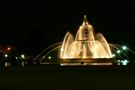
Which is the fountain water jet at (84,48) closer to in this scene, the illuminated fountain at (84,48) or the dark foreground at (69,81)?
the illuminated fountain at (84,48)

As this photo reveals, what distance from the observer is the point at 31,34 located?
12475 cm

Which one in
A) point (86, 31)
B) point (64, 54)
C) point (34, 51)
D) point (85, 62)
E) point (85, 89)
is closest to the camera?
point (85, 89)

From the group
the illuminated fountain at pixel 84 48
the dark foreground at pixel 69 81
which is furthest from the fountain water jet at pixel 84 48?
the dark foreground at pixel 69 81

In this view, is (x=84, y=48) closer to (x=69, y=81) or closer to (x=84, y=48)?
(x=84, y=48)

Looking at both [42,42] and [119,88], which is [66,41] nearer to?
[119,88]

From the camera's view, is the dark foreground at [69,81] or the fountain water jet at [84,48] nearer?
the dark foreground at [69,81]

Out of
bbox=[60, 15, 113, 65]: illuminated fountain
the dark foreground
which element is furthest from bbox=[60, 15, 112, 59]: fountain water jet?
the dark foreground

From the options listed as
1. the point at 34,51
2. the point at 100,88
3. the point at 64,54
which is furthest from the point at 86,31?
the point at 34,51

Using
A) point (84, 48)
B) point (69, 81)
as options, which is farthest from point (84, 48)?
point (69, 81)

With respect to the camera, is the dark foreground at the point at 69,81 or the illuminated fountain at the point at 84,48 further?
the illuminated fountain at the point at 84,48

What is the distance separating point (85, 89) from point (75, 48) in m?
40.6

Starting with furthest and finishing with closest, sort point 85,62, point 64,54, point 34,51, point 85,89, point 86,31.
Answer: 1. point 34,51
2. point 86,31
3. point 64,54
4. point 85,62
5. point 85,89

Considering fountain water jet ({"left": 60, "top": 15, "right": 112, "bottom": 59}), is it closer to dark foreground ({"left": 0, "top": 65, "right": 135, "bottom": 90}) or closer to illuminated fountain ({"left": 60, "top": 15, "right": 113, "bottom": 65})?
illuminated fountain ({"left": 60, "top": 15, "right": 113, "bottom": 65})

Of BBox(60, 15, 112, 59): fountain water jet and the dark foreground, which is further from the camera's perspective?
BBox(60, 15, 112, 59): fountain water jet
